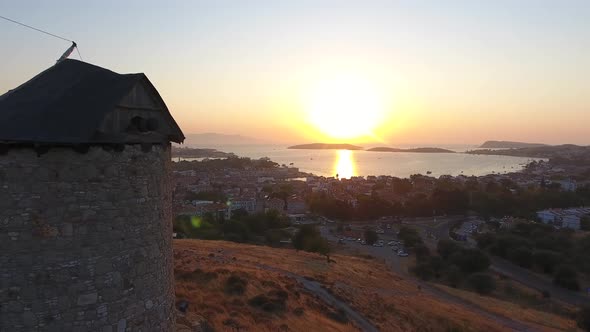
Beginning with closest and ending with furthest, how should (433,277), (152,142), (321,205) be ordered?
(152,142) → (433,277) → (321,205)

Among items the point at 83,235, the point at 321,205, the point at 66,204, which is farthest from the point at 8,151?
the point at 321,205

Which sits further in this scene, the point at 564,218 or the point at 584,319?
the point at 564,218

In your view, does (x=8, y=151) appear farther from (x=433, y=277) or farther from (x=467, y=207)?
(x=467, y=207)

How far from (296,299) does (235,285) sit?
7.78 ft

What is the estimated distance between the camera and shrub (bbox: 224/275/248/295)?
14.6 m

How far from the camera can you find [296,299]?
51.0 ft

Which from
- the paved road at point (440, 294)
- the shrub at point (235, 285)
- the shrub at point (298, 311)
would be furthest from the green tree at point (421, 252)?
the shrub at point (235, 285)

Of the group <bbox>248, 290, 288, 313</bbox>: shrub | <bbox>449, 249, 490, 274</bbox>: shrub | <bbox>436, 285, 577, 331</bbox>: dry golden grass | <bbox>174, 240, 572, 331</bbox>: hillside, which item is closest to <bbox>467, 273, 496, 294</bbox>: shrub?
<bbox>449, 249, 490, 274</bbox>: shrub

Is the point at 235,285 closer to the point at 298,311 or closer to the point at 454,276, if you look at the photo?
the point at 298,311

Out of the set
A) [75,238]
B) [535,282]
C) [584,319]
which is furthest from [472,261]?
[75,238]

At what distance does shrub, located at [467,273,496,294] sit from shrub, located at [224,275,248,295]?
22008 millimetres

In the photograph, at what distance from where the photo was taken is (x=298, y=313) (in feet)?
45.6

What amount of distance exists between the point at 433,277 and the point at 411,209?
33.0m

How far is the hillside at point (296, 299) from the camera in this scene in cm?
1250
